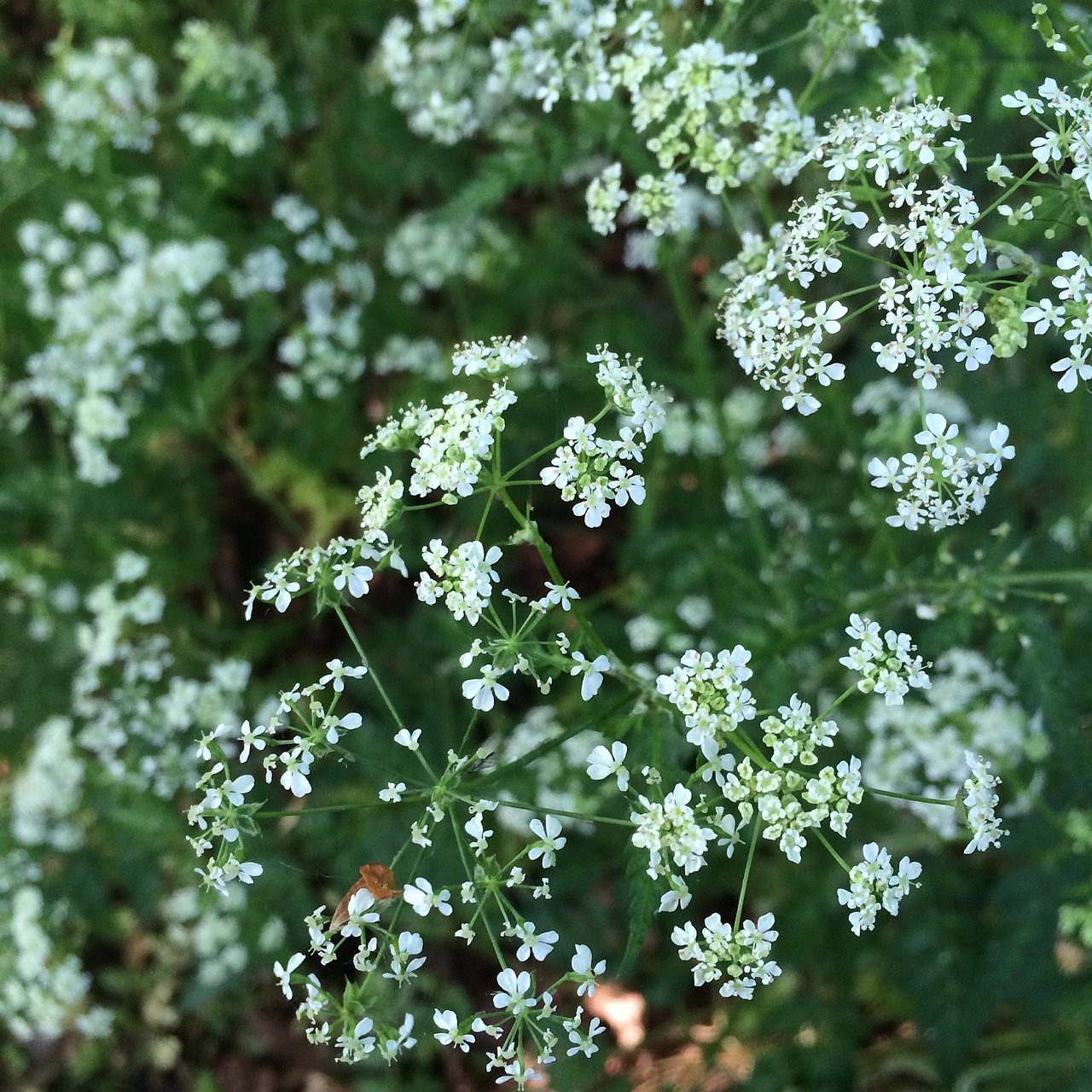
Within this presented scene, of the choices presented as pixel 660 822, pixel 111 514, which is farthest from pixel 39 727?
pixel 660 822

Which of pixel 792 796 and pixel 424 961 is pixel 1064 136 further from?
pixel 424 961

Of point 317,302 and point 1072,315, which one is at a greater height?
point 317,302

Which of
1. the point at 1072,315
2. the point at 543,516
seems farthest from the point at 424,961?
the point at 543,516

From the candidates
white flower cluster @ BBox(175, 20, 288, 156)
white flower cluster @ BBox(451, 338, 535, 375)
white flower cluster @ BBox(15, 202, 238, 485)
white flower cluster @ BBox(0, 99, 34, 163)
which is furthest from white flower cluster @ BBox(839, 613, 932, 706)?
white flower cluster @ BBox(0, 99, 34, 163)

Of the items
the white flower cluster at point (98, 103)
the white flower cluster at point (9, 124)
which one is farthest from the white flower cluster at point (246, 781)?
the white flower cluster at point (9, 124)

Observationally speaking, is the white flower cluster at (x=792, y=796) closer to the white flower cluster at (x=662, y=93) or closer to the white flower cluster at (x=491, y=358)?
the white flower cluster at (x=491, y=358)
